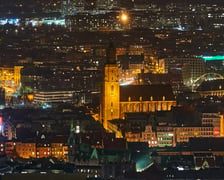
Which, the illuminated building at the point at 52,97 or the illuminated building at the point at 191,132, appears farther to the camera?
the illuminated building at the point at 52,97

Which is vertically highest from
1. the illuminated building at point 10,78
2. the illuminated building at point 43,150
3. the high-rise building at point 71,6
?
the high-rise building at point 71,6

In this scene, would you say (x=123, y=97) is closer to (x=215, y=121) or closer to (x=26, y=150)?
(x=215, y=121)

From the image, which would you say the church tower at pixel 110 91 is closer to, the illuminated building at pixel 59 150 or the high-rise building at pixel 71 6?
the illuminated building at pixel 59 150

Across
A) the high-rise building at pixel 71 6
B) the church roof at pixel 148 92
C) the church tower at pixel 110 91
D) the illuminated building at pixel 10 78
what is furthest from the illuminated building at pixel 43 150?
the high-rise building at pixel 71 6

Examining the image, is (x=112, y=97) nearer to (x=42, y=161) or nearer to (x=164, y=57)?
(x=42, y=161)

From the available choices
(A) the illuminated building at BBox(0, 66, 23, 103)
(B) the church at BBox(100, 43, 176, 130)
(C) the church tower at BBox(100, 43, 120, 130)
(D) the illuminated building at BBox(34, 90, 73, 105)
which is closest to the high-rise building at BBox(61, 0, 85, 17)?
(A) the illuminated building at BBox(0, 66, 23, 103)

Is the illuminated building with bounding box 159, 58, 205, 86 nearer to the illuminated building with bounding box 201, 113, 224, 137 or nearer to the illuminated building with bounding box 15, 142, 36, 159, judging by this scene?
the illuminated building with bounding box 201, 113, 224, 137

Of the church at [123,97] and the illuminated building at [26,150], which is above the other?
the church at [123,97]
